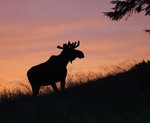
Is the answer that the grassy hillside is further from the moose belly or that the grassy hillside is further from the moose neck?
the moose neck

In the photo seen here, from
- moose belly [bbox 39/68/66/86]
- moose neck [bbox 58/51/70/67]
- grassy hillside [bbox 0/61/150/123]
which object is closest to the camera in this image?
grassy hillside [bbox 0/61/150/123]

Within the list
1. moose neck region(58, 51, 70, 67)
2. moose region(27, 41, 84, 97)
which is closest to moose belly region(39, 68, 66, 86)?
moose region(27, 41, 84, 97)

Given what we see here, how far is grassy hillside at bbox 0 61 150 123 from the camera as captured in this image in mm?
8289

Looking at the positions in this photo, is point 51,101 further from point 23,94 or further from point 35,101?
point 23,94

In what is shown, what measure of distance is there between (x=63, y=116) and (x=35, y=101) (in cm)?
260

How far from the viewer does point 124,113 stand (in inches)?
335

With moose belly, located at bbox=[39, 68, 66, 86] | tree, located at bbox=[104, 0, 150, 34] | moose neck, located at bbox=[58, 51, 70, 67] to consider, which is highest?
tree, located at bbox=[104, 0, 150, 34]

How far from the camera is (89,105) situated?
9719mm

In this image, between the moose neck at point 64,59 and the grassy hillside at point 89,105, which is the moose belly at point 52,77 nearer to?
the moose neck at point 64,59

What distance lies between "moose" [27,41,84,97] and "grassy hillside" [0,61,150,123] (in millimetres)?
671

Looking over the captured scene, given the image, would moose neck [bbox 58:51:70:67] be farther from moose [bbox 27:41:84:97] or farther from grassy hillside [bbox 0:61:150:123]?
grassy hillside [bbox 0:61:150:123]

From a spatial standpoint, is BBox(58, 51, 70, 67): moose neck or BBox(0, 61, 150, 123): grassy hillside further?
BBox(58, 51, 70, 67): moose neck

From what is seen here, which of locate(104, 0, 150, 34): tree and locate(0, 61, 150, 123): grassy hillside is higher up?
locate(104, 0, 150, 34): tree

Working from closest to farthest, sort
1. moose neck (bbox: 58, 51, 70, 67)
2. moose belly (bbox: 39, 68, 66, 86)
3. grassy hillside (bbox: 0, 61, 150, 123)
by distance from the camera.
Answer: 1. grassy hillside (bbox: 0, 61, 150, 123)
2. moose belly (bbox: 39, 68, 66, 86)
3. moose neck (bbox: 58, 51, 70, 67)
